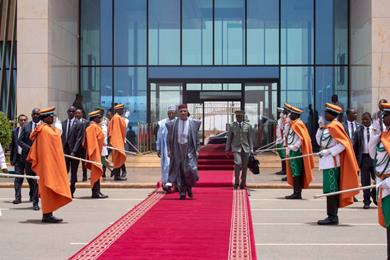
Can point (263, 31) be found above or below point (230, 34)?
above

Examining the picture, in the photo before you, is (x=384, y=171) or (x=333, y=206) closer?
(x=384, y=171)

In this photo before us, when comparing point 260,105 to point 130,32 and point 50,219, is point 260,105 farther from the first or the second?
point 50,219

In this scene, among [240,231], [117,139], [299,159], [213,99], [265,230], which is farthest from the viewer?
[213,99]

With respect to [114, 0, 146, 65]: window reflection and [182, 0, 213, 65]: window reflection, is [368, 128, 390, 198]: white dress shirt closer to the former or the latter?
[182, 0, 213, 65]: window reflection

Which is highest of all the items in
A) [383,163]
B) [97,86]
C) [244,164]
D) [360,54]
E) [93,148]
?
[360,54]

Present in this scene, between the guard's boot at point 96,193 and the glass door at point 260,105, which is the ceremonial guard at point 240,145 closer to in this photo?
the guard's boot at point 96,193

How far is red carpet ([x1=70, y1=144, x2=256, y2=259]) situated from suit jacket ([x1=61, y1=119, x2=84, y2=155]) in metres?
1.79

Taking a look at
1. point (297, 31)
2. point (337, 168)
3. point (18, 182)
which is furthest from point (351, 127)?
point (297, 31)

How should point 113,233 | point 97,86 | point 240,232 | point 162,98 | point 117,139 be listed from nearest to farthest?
point 113,233
point 240,232
point 117,139
point 162,98
point 97,86

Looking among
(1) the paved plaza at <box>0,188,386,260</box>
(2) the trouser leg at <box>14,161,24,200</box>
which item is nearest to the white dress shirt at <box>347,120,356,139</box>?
(1) the paved plaza at <box>0,188,386,260</box>

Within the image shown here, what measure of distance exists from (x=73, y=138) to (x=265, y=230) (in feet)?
21.1

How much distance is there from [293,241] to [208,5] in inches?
885

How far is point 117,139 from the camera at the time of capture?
2117cm

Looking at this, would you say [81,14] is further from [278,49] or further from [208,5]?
[278,49]
